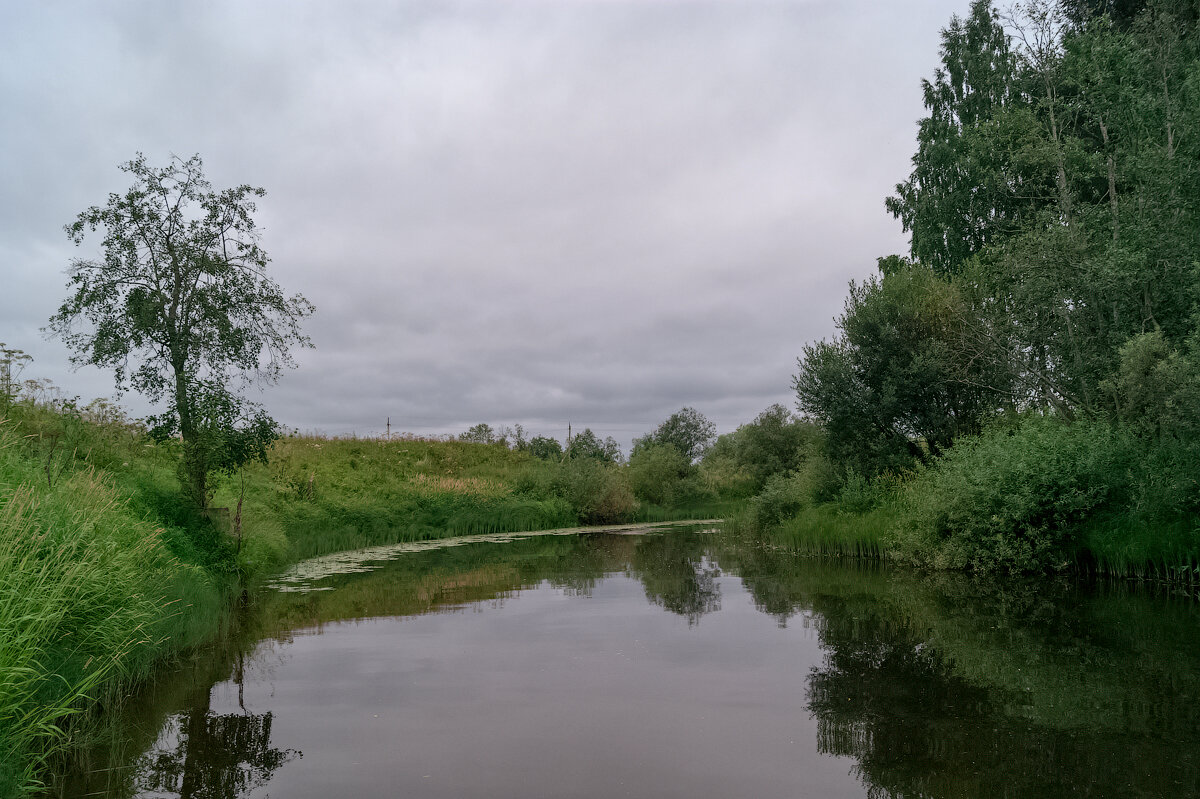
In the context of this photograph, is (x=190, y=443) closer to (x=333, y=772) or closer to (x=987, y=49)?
(x=333, y=772)

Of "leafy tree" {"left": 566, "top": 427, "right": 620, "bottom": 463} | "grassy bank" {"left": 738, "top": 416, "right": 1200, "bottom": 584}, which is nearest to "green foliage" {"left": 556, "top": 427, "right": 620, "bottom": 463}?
"leafy tree" {"left": 566, "top": 427, "right": 620, "bottom": 463}

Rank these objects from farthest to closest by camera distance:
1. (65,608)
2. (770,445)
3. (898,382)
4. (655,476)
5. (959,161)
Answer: (655,476) < (770,445) < (959,161) < (898,382) < (65,608)

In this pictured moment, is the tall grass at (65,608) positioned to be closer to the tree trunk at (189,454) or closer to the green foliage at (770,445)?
the tree trunk at (189,454)

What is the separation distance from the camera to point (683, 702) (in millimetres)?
8508

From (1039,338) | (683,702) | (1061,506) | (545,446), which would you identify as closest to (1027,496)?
(1061,506)

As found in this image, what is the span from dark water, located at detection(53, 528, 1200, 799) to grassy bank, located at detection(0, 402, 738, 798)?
2.44 ft

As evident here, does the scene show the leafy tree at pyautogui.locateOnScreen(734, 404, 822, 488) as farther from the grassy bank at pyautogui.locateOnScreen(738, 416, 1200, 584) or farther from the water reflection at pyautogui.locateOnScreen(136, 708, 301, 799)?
the water reflection at pyautogui.locateOnScreen(136, 708, 301, 799)

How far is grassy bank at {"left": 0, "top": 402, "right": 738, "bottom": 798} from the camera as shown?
Result: 649 cm

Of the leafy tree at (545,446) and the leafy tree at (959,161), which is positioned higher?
the leafy tree at (959,161)

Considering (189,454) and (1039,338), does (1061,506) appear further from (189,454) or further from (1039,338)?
(189,454)

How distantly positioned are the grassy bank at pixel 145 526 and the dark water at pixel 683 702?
2.44 ft

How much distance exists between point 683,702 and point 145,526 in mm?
8794

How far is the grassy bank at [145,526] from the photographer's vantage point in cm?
649

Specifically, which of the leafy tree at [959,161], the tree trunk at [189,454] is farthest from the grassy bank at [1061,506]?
the tree trunk at [189,454]
